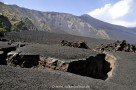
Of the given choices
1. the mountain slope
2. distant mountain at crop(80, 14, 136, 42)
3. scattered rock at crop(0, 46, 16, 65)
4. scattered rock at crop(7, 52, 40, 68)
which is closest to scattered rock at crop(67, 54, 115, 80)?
scattered rock at crop(7, 52, 40, 68)

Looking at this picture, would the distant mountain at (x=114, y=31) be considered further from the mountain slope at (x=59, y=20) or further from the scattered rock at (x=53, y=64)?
the scattered rock at (x=53, y=64)

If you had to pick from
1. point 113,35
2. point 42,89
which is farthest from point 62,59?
point 113,35

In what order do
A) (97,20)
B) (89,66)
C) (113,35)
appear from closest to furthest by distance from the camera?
(89,66) < (113,35) < (97,20)

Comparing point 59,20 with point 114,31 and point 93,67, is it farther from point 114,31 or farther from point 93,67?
point 93,67

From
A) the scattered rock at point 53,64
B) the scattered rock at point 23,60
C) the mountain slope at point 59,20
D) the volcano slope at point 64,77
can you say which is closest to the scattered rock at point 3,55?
the scattered rock at point 23,60

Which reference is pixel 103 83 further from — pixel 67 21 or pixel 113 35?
pixel 67 21

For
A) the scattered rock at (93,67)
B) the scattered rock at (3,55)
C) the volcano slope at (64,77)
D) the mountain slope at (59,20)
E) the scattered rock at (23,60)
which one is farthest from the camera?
the mountain slope at (59,20)

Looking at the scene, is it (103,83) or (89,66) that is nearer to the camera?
(103,83)

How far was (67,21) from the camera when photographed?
10625 cm

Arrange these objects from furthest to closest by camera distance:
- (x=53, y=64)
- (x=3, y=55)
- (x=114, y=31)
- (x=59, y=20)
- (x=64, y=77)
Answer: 1. (x=59, y=20)
2. (x=114, y=31)
3. (x=3, y=55)
4. (x=53, y=64)
5. (x=64, y=77)

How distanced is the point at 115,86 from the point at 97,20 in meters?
115

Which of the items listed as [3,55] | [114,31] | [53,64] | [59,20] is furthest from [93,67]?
[59,20]

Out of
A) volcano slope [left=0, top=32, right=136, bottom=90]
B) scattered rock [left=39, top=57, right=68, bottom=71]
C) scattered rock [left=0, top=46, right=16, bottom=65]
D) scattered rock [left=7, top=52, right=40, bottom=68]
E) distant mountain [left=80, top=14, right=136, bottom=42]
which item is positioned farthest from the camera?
distant mountain [left=80, top=14, right=136, bottom=42]

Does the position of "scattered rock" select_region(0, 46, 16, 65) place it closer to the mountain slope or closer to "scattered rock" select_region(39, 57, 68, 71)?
"scattered rock" select_region(39, 57, 68, 71)
